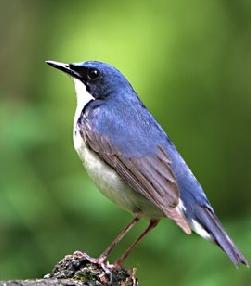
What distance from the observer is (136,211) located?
Answer: 5.63m

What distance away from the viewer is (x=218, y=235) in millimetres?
5281

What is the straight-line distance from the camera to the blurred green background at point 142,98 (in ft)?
22.7

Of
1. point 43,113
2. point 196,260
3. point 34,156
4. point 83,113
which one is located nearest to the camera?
point 83,113

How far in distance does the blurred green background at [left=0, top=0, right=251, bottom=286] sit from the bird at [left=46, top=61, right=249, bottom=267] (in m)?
1.04

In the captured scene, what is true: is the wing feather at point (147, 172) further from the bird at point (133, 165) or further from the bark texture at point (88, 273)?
the bark texture at point (88, 273)

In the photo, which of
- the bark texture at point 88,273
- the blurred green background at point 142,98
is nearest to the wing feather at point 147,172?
the bark texture at point 88,273

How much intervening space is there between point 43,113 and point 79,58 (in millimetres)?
1859

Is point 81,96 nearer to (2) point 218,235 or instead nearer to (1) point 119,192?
(1) point 119,192

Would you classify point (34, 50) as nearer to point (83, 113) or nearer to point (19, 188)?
point (19, 188)

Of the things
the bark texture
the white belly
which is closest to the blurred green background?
the white belly

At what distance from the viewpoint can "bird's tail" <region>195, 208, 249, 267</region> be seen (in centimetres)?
514

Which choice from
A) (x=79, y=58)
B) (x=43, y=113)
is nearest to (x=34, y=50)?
(x=79, y=58)

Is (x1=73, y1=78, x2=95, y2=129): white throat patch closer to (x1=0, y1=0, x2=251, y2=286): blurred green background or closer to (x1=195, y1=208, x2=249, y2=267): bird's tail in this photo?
(x1=0, y1=0, x2=251, y2=286): blurred green background

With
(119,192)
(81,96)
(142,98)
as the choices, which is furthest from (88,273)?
(142,98)
